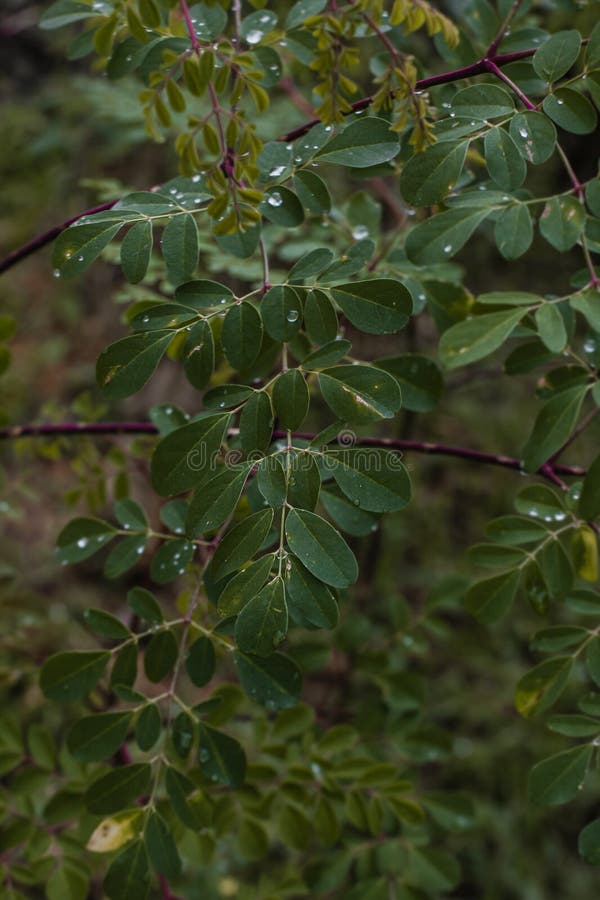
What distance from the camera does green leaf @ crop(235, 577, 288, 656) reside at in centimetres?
71

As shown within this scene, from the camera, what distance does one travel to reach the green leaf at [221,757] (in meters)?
0.86

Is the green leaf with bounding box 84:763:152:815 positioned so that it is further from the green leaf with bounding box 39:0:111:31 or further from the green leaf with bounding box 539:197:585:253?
the green leaf with bounding box 39:0:111:31

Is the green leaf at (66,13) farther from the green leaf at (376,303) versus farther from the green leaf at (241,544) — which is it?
the green leaf at (241,544)

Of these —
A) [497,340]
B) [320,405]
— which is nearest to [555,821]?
[320,405]

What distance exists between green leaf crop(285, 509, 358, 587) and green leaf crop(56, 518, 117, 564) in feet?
1.29

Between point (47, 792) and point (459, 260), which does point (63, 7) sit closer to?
point (47, 792)

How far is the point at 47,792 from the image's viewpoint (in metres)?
1.46

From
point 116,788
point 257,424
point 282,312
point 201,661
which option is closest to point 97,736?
point 116,788

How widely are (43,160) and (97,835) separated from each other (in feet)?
8.88

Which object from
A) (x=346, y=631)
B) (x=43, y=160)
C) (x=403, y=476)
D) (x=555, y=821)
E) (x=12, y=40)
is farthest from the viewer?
(x=12, y=40)

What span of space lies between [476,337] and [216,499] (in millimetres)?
331

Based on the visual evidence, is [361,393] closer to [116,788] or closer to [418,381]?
[418,381]

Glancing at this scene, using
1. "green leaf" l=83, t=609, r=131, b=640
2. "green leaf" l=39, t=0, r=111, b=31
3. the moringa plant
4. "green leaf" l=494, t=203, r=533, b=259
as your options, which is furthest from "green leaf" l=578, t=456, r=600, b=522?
"green leaf" l=39, t=0, r=111, b=31

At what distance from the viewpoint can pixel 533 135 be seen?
0.76 m
